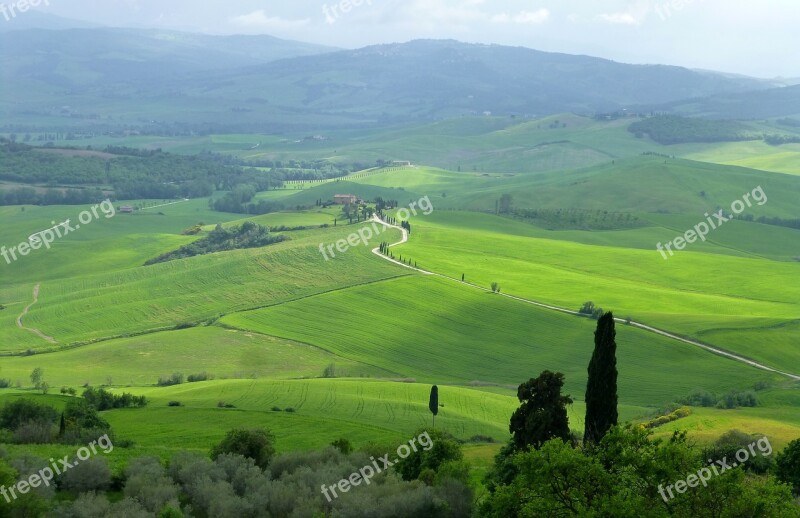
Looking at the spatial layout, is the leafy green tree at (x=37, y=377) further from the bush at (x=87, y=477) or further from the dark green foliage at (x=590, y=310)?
the dark green foliage at (x=590, y=310)

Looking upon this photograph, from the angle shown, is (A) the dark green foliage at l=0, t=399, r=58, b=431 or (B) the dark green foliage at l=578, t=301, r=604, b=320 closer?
(A) the dark green foliage at l=0, t=399, r=58, b=431

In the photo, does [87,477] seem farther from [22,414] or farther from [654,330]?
[654,330]

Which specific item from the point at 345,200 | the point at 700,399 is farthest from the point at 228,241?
the point at 700,399

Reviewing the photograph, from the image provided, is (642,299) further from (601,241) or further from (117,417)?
(117,417)

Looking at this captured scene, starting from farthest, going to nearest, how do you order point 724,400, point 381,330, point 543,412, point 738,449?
1. point 381,330
2. point 724,400
3. point 738,449
4. point 543,412

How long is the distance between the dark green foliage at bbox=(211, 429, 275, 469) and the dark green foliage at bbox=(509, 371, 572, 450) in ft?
40.9

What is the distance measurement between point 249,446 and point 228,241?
376ft

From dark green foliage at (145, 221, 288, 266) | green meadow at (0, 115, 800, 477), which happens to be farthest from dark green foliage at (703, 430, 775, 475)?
dark green foliage at (145, 221, 288, 266)

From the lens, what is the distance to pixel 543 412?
47125mm

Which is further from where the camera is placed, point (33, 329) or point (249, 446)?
point (33, 329)

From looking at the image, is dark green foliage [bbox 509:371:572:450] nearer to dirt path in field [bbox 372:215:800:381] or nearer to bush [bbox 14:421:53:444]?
bush [bbox 14:421:53:444]

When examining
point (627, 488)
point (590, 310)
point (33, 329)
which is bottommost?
point (33, 329)

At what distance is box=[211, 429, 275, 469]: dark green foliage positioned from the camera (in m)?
48.6

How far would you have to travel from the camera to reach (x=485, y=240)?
529ft
